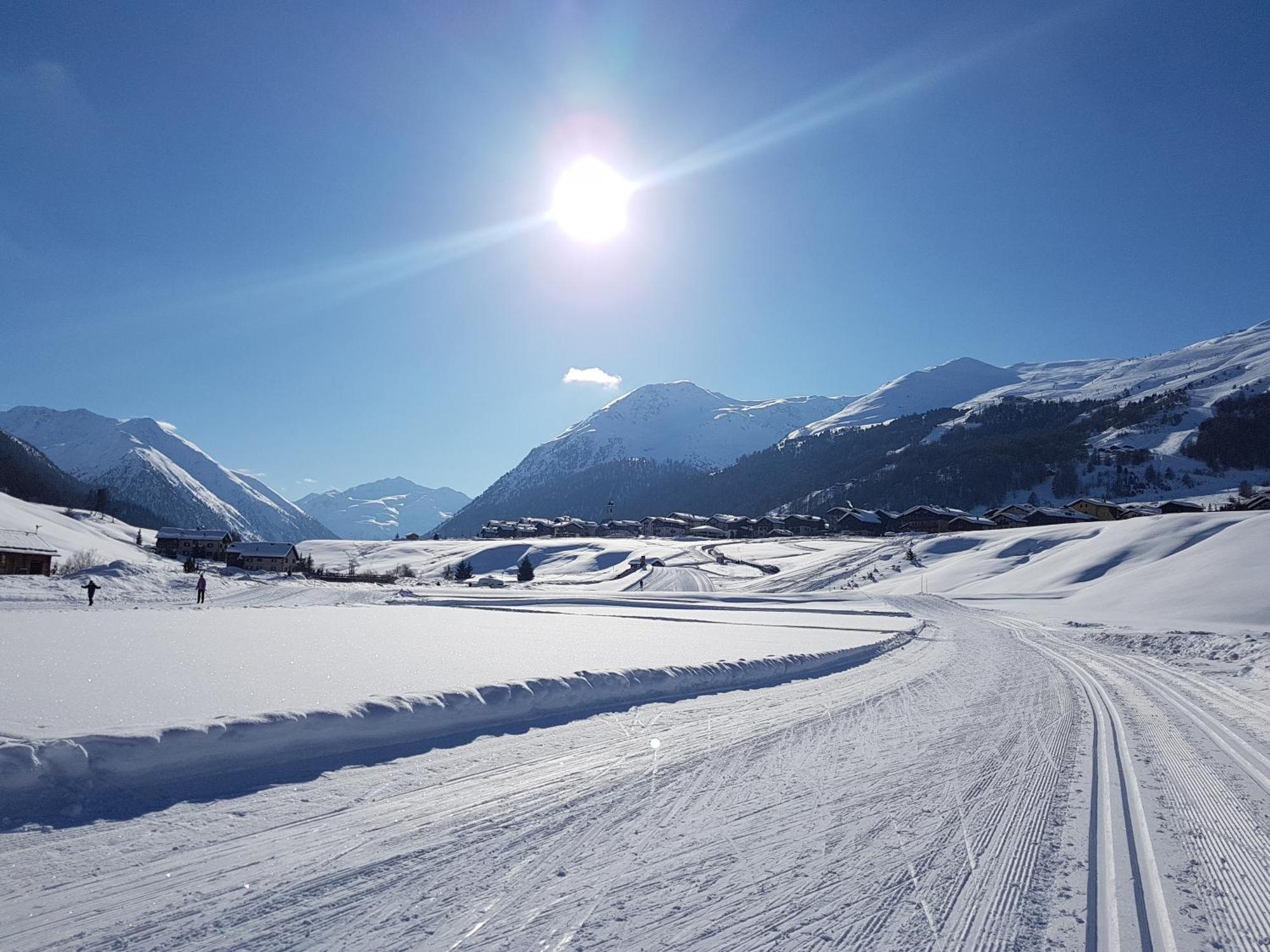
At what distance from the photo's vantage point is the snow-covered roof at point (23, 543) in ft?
163

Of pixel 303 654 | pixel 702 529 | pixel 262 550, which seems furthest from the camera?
pixel 702 529

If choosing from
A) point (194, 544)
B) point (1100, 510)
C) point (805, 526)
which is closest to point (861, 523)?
point (805, 526)

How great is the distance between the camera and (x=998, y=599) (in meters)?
43.0

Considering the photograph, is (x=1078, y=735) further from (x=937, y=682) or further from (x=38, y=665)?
(x=38, y=665)

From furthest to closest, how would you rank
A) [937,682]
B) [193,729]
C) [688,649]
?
[688,649] → [937,682] → [193,729]

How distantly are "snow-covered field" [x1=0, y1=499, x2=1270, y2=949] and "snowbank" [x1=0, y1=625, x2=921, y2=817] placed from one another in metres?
0.03

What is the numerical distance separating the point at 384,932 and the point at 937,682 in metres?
12.7

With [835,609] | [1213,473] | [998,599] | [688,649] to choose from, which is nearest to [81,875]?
[688,649]

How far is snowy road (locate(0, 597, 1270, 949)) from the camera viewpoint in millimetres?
3971

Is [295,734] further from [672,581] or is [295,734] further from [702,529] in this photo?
[702,529]

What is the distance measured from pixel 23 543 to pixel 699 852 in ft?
224

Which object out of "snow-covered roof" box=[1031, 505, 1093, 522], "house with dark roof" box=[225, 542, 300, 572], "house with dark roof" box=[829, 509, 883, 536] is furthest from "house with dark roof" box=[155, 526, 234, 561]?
"snow-covered roof" box=[1031, 505, 1093, 522]

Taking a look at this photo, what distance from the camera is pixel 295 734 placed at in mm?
7367

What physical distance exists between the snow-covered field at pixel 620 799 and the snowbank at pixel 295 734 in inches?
1.2
